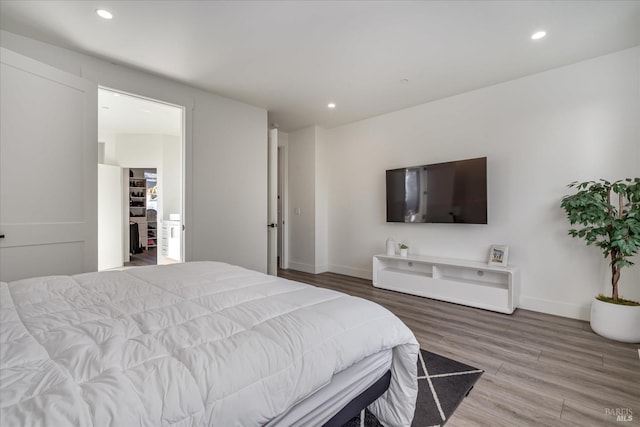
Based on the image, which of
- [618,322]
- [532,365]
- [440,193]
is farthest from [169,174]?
[618,322]

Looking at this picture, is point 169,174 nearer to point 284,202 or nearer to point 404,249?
point 284,202

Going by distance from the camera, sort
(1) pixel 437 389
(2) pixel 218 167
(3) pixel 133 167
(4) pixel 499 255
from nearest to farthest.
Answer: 1. (1) pixel 437 389
2. (4) pixel 499 255
3. (2) pixel 218 167
4. (3) pixel 133 167

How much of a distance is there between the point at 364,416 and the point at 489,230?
279 centimetres

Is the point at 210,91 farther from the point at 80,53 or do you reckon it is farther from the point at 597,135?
the point at 597,135

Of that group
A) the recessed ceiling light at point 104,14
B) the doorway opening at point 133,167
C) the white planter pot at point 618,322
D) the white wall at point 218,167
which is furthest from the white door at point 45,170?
the white planter pot at point 618,322

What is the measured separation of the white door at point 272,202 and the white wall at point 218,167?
9cm

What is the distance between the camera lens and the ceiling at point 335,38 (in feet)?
6.98

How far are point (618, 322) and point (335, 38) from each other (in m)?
3.42

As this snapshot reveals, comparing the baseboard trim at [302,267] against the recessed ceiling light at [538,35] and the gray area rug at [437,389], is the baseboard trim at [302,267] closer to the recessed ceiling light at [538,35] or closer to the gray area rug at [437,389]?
the gray area rug at [437,389]

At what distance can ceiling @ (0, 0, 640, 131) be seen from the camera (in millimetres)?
2129

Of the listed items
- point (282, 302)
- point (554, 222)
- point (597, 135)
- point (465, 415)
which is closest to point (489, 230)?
point (554, 222)

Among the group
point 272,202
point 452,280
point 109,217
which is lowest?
point 452,280

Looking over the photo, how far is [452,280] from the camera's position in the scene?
11.8ft

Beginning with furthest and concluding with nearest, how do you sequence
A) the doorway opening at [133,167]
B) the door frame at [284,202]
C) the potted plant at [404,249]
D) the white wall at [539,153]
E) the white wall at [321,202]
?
the door frame at [284,202]
the white wall at [321,202]
the doorway opening at [133,167]
the potted plant at [404,249]
the white wall at [539,153]
